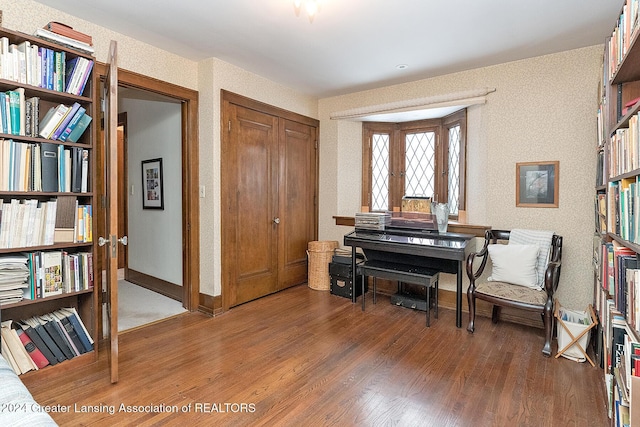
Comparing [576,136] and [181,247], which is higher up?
[576,136]

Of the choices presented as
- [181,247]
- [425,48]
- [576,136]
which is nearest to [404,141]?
[425,48]

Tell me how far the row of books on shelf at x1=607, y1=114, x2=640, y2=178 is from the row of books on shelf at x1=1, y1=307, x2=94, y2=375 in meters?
3.37

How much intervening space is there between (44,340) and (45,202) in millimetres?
910

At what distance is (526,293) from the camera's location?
283cm

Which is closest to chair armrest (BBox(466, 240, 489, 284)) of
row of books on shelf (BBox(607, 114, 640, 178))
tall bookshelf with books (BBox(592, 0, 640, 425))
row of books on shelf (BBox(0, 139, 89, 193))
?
tall bookshelf with books (BBox(592, 0, 640, 425))

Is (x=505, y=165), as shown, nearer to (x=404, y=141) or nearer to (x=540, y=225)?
(x=540, y=225)

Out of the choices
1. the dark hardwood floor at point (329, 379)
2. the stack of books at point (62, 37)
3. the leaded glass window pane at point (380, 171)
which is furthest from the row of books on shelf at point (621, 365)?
the stack of books at point (62, 37)

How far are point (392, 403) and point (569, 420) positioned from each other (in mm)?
943

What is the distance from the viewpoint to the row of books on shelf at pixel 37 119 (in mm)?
2098

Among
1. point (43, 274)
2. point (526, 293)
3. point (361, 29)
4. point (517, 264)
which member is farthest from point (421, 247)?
point (43, 274)

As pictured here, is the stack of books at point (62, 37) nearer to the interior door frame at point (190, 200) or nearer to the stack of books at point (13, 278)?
the interior door frame at point (190, 200)

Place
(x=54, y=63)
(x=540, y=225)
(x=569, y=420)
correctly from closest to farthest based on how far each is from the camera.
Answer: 1. (x=569, y=420)
2. (x=54, y=63)
3. (x=540, y=225)

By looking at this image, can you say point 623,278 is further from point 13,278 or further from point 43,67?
point 43,67

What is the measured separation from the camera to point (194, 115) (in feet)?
11.4
